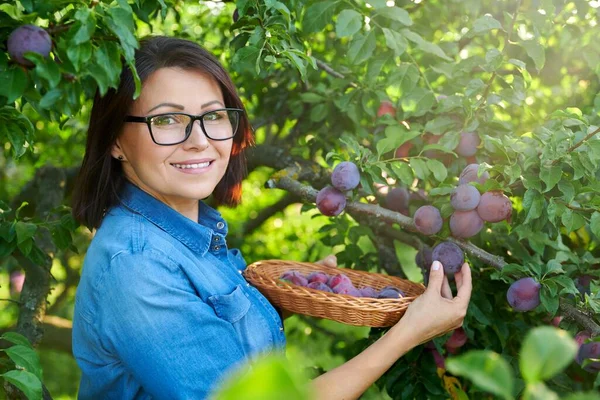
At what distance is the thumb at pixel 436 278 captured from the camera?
1.65m

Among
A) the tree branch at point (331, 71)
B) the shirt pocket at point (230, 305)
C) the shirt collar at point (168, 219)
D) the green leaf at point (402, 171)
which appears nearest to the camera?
the shirt pocket at point (230, 305)

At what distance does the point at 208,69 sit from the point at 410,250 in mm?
1198

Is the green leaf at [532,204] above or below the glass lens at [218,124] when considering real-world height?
below

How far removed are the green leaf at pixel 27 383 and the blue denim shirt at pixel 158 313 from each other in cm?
16

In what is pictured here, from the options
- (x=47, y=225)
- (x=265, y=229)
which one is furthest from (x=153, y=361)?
(x=265, y=229)

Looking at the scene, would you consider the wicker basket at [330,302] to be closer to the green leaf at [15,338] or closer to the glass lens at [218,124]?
the glass lens at [218,124]

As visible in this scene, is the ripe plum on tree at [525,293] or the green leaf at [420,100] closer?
the ripe plum on tree at [525,293]

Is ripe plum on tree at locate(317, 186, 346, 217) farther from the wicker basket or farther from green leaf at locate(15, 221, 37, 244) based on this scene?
green leaf at locate(15, 221, 37, 244)

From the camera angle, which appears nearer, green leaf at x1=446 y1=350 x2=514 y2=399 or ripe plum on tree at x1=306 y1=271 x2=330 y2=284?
green leaf at x1=446 y1=350 x2=514 y2=399

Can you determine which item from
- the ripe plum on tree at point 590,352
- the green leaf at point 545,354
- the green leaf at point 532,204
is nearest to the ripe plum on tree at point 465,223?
the green leaf at point 532,204

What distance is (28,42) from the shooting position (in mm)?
1136

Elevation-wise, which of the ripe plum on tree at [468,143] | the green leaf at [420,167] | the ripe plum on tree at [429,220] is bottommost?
the ripe plum on tree at [429,220]

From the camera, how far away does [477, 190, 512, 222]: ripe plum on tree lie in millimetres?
1729

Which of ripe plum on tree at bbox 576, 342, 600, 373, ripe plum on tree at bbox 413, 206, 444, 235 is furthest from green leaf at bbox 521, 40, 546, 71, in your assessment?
ripe plum on tree at bbox 576, 342, 600, 373
